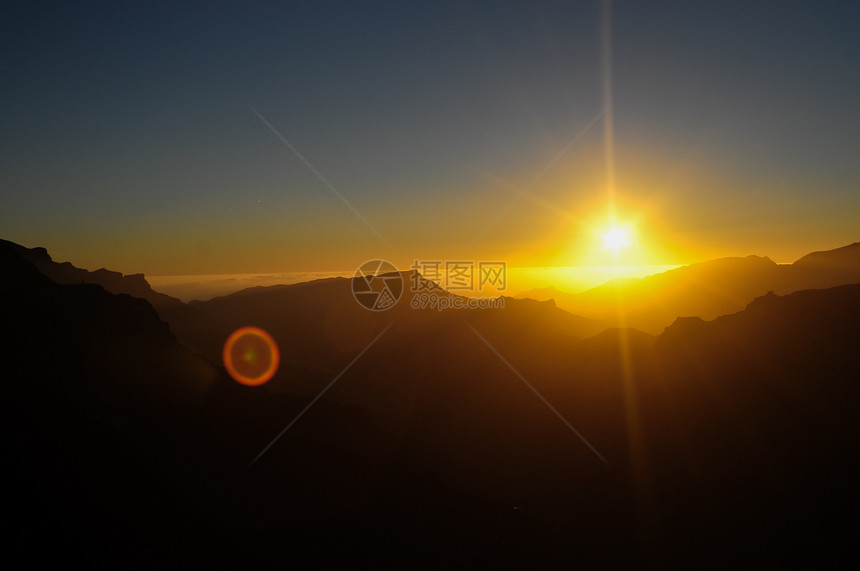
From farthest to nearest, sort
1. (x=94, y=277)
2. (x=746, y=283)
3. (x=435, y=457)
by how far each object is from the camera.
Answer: (x=746, y=283), (x=94, y=277), (x=435, y=457)

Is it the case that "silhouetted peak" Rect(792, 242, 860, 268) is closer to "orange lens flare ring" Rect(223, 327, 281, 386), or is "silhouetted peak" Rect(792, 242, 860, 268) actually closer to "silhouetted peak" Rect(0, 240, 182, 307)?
"orange lens flare ring" Rect(223, 327, 281, 386)

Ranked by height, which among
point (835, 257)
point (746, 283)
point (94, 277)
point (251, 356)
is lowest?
point (251, 356)

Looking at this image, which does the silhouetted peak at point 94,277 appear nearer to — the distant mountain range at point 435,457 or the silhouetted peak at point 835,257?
the distant mountain range at point 435,457

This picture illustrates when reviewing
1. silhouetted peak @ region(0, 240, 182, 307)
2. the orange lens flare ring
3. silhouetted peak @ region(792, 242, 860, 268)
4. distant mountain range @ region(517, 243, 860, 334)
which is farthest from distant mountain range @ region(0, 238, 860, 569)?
silhouetted peak @ region(792, 242, 860, 268)

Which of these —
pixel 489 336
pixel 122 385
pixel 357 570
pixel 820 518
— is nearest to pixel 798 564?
pixel 820 518

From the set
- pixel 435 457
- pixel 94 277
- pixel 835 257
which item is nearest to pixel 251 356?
pixel 94 277

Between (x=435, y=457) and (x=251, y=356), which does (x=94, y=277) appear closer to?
(x=251, y=356)

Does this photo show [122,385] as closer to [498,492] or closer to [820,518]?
[498,492]
